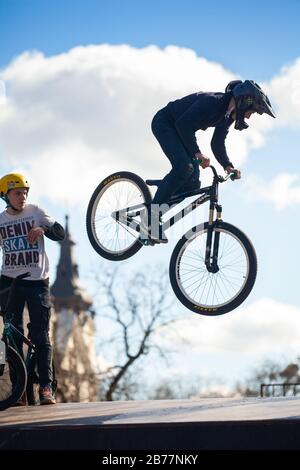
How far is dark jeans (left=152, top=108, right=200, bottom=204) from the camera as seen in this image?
29.8ft

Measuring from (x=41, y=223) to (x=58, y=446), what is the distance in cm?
286

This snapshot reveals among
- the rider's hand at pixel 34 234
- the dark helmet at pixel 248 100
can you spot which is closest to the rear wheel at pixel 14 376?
the rider's hand at pixel 34 234

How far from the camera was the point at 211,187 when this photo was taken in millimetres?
9211

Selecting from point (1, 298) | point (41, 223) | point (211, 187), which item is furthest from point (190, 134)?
point (1, 298)

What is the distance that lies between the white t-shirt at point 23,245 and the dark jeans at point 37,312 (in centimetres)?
11

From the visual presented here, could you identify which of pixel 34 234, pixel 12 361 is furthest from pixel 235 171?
pixel 12 361

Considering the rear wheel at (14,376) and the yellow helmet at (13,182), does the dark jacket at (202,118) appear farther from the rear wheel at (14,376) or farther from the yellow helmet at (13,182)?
the rear wheel at (14,376)

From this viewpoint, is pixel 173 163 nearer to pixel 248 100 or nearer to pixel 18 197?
pixel 248 100

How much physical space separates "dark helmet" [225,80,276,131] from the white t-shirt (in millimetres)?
2249

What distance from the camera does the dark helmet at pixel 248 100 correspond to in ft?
29.0

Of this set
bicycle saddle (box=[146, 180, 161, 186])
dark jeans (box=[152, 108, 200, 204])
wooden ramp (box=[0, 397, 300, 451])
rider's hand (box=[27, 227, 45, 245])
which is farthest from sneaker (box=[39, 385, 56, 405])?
bicycle saddle (box=[146, 180, 161, 186])

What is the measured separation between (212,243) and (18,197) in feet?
6.87

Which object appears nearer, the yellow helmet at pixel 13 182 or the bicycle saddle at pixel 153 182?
the yellow helmet at pixel 13 182

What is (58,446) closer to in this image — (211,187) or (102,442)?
(102,442)
